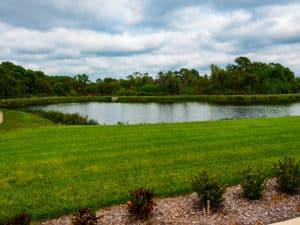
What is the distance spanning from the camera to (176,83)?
75.8m

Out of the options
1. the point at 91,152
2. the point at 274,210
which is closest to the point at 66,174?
the point at 91,152

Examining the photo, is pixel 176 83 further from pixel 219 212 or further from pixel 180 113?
pixel 219 212

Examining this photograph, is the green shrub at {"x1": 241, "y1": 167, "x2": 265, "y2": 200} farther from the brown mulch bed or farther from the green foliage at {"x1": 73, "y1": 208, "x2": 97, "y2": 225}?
the green foliage at {"x1": 73, "y1": 208, "x2": 97, "y2": 225}

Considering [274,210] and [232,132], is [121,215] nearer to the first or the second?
[274,210]

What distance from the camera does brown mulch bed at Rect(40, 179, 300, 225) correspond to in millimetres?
4457

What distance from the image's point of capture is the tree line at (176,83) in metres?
68.1

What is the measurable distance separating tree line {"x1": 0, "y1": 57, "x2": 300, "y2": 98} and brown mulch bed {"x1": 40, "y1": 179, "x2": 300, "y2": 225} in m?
61.1

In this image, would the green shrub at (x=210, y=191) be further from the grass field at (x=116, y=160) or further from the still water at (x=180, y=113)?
the still water at (x=180, y=113)

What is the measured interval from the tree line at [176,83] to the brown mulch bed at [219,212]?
201 ft

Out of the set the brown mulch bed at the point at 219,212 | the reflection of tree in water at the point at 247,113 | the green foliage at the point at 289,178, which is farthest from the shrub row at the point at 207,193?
the reflection of tree in water at the point at 247,113

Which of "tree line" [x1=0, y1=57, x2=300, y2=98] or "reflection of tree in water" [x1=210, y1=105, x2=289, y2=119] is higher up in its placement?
"tree line" [x1=0, y1=57, x2=300, y2=98]

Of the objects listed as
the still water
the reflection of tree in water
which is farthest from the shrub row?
the reflection of tree in water

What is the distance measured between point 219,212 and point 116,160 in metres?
3.62

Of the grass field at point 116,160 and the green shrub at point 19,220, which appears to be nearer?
the green shrub at point 19,220
